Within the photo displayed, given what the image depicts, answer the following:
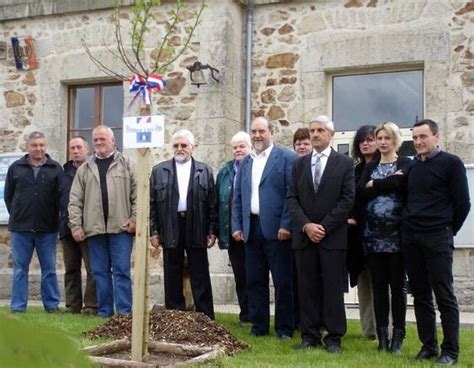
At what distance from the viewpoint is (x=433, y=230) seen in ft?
15.6

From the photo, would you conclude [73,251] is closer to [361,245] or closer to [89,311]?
[89,311]

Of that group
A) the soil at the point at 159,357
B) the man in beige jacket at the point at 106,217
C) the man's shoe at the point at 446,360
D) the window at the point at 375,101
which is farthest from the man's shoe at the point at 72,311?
the man's shoe at the point at 446,360

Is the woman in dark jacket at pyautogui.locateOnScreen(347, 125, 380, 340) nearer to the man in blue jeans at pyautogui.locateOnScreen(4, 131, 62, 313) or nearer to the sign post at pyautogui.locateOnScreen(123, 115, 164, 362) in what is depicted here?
the sign post at pyautogui.locateOnScreen(123, 115, 164, 362)

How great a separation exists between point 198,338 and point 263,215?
1.24 metres

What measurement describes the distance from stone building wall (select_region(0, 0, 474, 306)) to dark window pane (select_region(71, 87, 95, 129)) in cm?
19

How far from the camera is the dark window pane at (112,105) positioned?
980 centimetres

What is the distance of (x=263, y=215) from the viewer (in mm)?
5949

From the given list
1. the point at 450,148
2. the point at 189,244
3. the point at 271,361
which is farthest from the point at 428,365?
the point at 450,148

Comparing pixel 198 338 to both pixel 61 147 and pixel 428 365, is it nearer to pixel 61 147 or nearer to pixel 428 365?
pixel 428 365

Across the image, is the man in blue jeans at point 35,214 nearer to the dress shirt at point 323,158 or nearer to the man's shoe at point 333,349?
the dress shirt at point 323,158

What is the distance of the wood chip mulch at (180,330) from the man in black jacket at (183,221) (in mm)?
729

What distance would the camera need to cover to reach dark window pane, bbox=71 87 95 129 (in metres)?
A: 9.96

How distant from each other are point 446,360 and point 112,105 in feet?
21.2

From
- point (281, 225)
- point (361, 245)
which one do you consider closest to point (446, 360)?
point (361, 245)
